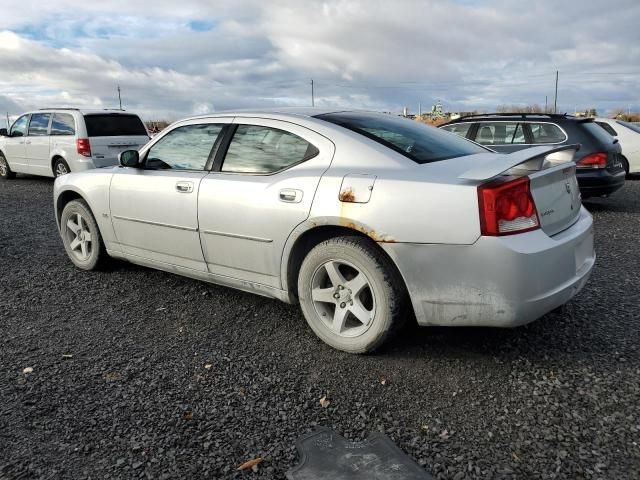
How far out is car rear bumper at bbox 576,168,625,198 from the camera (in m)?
7.90

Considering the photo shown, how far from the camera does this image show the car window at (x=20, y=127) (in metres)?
13.0

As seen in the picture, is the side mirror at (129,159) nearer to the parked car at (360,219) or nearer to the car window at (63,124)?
the parked car at (360,219)

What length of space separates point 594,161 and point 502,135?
4.67 feet

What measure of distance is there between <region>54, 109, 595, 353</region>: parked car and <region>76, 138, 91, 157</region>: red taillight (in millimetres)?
7295

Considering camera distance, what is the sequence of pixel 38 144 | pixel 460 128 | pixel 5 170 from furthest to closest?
pixel 5 170, pixel 38 144, pixel 460 128

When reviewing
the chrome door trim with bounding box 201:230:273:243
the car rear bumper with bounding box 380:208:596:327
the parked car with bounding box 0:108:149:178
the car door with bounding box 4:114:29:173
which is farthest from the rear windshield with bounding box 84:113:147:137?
the car rear bumper with bounding box 380:208:596:327

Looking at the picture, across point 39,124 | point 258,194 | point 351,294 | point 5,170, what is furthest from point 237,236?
point 5,170

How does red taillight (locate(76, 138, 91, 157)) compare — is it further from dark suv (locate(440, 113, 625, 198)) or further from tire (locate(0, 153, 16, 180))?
dark suv (locate(440, 113, 625, 198))

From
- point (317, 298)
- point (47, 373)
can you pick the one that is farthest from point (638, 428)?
point (47, 373)

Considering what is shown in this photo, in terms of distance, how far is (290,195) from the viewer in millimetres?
3420

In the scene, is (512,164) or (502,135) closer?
(512,164)

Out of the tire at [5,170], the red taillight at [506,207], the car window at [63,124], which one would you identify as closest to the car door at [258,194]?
the red taillight at [506,207]

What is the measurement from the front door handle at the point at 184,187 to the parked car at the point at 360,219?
0.02 metres

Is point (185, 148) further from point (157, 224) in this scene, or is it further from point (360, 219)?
point (360, 219)
